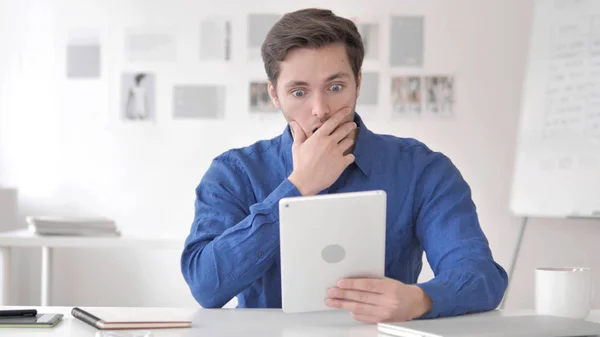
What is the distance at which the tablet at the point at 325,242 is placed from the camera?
4.35 ft

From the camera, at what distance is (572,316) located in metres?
1.42

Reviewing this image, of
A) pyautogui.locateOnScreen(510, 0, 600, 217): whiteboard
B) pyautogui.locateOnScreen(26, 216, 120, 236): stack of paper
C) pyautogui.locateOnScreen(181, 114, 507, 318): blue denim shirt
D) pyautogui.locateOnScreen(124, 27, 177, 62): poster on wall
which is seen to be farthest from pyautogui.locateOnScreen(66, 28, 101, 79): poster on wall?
pyautogui.locateOnScreen(181, 114, 507, 318): blue denim shirt

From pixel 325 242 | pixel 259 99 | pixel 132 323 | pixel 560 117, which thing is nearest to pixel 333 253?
pixel 325 242

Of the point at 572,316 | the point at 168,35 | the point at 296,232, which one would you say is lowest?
the point at 572,316

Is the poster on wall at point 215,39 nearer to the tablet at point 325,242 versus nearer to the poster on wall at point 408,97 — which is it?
the poster on wall at point 408,97

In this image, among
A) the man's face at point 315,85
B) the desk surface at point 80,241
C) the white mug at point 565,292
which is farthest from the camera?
the desk surface at point 80,241

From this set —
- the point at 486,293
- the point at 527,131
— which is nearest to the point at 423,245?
the point at 486,293

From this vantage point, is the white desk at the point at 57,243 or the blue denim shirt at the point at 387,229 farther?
the white desk at the point at 57,243

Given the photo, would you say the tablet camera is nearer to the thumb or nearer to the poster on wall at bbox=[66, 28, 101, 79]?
the thumb

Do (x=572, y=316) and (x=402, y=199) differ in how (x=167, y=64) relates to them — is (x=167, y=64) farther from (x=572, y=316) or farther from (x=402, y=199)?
(x=572, y=316)

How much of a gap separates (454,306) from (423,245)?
31 centimetres

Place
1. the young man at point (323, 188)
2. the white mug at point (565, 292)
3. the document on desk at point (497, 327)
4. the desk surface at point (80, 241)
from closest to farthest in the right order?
the document on desk at point (497, 327), the white mug at point (565, 292), the young man at point (323, 188), the desk surface at point (80, 241)

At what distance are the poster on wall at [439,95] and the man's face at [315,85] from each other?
2.09m

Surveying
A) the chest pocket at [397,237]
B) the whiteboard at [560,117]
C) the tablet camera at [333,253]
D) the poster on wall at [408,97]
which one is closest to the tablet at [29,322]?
the tablet camera at [333,253]
